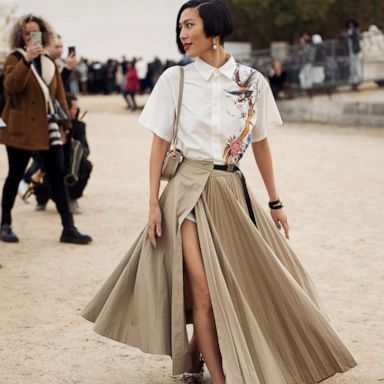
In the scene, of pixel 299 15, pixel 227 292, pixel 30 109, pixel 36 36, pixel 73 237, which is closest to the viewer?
pixel 227 292

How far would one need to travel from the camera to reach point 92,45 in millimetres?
55500

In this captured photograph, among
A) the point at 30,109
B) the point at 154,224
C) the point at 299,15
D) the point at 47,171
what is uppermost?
the point at 30,109

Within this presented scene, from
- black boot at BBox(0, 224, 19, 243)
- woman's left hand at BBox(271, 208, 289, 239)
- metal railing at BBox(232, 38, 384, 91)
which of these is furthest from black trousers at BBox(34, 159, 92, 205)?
metal railing at BBox(232, 38, 384, 91)

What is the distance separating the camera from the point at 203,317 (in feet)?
Result: 14.6

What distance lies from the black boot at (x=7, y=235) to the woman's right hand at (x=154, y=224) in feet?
14.3

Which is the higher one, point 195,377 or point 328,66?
point 195,377

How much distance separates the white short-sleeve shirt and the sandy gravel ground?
1174 millimetres

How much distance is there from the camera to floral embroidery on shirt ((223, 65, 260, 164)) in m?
4.68

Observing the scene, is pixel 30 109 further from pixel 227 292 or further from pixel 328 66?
pixel 328 66

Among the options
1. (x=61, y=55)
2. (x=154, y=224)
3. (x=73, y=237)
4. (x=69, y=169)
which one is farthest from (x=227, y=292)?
(x=69, y=169)

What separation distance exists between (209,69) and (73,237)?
4354 mm

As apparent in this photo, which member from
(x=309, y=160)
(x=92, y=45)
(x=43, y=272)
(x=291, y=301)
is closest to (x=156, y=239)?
(x=291, y=301)

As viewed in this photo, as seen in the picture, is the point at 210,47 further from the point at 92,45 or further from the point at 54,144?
the point at 92,45

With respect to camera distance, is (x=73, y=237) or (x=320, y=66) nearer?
(x=73, y=237)
